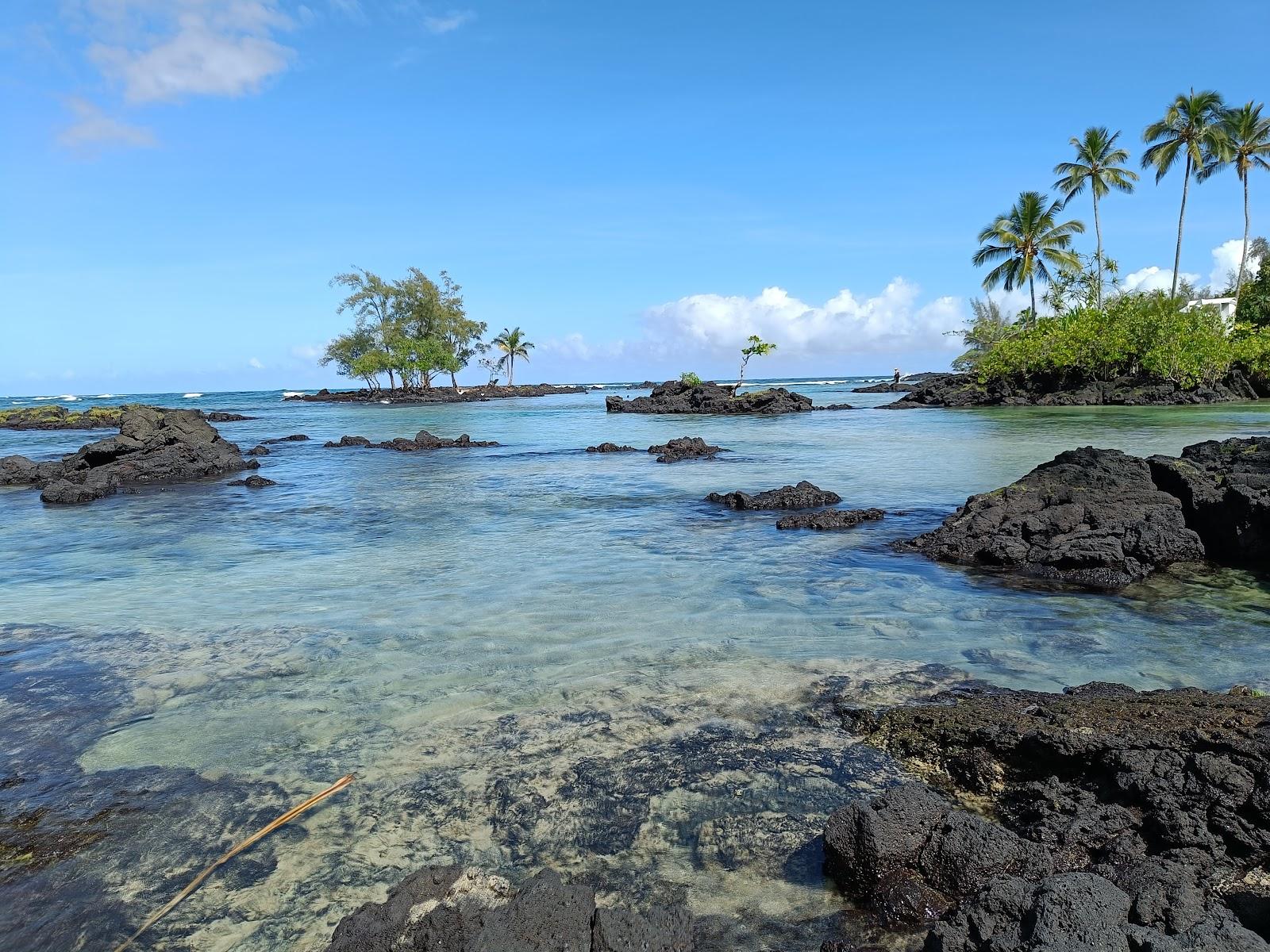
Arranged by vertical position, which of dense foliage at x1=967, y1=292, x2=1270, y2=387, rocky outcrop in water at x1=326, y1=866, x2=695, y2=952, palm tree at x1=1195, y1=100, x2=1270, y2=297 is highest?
palm tree at x1=1195, y1=100, x2=1270, y2=297

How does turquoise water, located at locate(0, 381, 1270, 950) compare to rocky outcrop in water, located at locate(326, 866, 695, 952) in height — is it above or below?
below

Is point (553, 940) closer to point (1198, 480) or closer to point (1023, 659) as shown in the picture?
point (1023, 659)

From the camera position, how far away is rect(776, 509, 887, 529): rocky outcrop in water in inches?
471

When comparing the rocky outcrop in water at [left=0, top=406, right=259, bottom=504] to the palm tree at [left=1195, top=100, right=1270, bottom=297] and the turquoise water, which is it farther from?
the palm tree at [left=1195, top=100, right=1270, bottom=297]

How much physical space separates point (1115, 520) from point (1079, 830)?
702 cm

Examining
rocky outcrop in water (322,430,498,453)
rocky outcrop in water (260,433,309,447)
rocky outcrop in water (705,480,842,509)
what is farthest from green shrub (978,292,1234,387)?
rocky outcrop in water (260,433,309,447)

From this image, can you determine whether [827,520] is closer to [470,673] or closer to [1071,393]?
[470,673]

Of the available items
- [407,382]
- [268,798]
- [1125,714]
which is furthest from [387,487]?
[407,382]

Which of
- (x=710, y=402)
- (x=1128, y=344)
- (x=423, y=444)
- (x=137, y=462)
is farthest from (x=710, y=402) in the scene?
(x=137, y=462)

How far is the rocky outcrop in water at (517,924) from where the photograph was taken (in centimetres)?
275

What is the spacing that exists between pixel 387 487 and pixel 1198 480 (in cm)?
1577

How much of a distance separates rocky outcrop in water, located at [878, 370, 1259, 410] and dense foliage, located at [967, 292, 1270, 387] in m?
0.52

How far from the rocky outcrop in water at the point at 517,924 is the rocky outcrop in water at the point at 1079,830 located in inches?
36.5

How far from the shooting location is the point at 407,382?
80.8 metres
